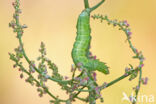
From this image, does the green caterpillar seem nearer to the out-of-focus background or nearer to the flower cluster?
the flower cluster

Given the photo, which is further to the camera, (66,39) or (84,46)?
(66,39)

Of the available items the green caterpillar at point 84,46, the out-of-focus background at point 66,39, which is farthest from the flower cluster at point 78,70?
the out-of-focus background at point 66,39

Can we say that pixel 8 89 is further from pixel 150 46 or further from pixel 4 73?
pixel 150 46

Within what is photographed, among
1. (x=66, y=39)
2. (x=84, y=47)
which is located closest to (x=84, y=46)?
(x=84, y=47)

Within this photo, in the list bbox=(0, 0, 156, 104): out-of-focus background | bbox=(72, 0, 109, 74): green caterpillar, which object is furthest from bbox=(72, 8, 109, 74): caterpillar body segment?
bbox=(0, 0, 156, 104): out-of-focus background

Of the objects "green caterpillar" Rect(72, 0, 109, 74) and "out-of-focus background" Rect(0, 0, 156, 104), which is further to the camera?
"out-of-focus background" Rect(0, 0, 156, 104)

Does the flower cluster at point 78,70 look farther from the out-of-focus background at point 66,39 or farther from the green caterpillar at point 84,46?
the out-of-focus background at point 66,39

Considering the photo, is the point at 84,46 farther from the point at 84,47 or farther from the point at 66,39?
the point at 66,39

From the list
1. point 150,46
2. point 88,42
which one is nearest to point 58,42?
point 150,46
